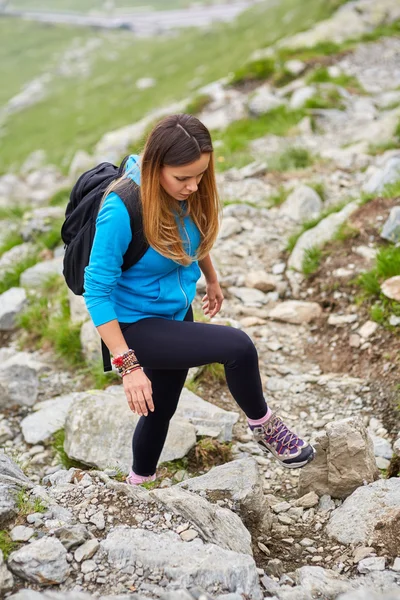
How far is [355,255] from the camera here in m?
8.05

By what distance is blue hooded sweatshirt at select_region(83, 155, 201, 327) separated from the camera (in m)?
3.81

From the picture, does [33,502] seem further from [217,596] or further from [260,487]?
[260,487]

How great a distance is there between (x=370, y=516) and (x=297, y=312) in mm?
3715

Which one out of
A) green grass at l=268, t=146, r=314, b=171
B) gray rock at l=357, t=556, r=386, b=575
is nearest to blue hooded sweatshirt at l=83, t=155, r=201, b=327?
gray rock at l=357, t=556, r=386, b=575

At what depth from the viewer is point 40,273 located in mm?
9961

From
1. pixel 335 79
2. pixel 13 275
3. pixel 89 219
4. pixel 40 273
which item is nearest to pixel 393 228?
pixel 89 219

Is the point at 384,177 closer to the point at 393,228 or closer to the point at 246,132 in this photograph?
the point at 393,228

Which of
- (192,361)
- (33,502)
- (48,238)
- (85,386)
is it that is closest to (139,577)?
(33,502)

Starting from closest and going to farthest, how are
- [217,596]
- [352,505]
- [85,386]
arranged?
[217,596]
[352,505]
[85,386]

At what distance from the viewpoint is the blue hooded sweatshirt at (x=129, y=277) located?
381 cm

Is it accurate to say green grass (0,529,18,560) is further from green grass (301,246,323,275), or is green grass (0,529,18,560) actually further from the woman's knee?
green grass (301,246,323,275)

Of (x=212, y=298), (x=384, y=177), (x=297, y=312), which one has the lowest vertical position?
(x=297, y=312)

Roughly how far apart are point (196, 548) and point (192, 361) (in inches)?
43.6

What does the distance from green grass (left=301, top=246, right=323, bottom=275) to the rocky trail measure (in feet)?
0.09
